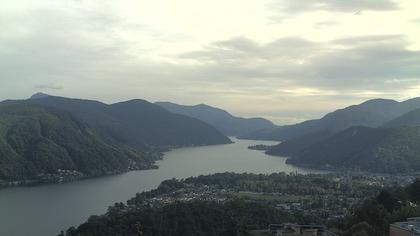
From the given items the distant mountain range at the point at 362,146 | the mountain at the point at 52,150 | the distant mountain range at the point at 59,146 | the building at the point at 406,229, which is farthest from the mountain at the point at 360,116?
the building at the point at 406,229

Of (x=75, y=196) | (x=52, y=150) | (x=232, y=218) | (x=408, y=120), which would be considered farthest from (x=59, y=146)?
(x=408, y=120)

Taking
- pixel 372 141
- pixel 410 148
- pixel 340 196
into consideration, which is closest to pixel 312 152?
pixel 372 141

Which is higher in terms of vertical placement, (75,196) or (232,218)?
(232,218)

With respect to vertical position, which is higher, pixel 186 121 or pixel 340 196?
pixel 186 121

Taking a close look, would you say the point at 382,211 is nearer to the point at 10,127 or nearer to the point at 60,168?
the point at 60,168

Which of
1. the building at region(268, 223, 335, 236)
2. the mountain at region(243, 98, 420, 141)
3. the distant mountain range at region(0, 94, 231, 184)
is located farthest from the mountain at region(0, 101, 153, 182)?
the building at region(268, 223, 335, 236)

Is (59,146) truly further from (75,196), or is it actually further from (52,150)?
(75,196)

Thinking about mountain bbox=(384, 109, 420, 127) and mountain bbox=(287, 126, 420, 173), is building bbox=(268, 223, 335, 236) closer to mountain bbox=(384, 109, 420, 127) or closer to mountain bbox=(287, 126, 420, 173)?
mountain bbox=(287, 126, 420, 173)
